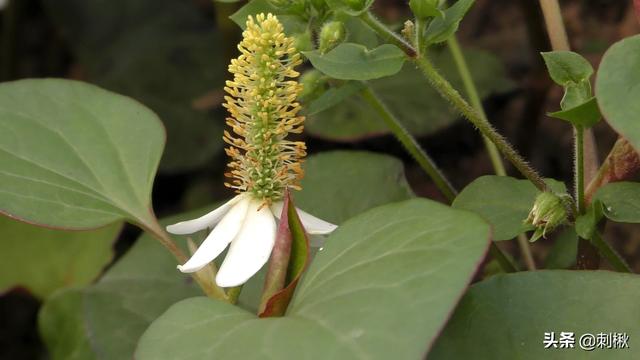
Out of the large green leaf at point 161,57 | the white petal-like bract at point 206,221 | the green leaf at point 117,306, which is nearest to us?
the white petal-like bract at point 206,221

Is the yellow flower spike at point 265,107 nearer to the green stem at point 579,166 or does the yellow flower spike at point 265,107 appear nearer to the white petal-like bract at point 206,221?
the white petal-like bract at point 206,221

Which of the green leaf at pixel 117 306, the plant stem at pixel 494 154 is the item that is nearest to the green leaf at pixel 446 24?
the plant stem at pixel 494 154

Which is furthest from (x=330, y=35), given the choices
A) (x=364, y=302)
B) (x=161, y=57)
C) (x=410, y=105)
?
(x=161, y=57)

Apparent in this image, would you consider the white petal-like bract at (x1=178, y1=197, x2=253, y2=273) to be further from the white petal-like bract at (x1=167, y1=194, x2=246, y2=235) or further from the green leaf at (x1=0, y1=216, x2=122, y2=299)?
the green leaf at (x1=0, y1=216, x2=122, y2=299)

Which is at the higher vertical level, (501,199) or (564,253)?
(501,199)

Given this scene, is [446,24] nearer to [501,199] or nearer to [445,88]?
[445,88]

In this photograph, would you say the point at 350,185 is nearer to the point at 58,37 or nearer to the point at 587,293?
the point at 587,293
